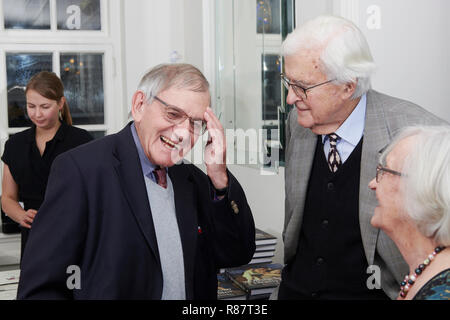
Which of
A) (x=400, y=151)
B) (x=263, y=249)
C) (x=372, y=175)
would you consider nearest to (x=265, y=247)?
(x=263, y=249)

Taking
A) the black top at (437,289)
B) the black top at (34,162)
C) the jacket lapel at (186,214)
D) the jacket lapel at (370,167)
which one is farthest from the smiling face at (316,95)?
the black top at (34,162)

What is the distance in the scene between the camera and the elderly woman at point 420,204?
49.6 inches

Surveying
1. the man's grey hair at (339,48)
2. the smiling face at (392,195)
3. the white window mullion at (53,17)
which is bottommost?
the smiling face at (392,195)

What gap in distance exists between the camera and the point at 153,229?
1551 mm

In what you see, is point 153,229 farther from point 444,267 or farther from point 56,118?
point 56,118

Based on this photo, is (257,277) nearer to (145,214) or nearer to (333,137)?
(333,137)

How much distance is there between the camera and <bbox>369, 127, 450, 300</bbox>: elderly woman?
49.6 inches

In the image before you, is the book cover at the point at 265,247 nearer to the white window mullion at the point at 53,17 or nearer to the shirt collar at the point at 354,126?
the shirt collar at the point at 354,126

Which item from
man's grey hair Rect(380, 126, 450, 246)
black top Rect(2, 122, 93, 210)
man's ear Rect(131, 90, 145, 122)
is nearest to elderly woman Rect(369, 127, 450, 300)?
man's grey hair Rect(380, 126, 450, 246)

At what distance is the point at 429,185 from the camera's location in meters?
1.27

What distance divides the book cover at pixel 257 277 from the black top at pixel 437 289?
1133mm

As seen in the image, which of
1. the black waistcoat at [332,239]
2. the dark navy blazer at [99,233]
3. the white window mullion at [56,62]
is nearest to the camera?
the dark navy blazer at [99,233]

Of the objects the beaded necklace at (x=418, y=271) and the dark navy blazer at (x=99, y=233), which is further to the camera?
the dark navy blazer at (x=99, y=233)

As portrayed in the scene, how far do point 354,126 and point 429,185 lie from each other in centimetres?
65
